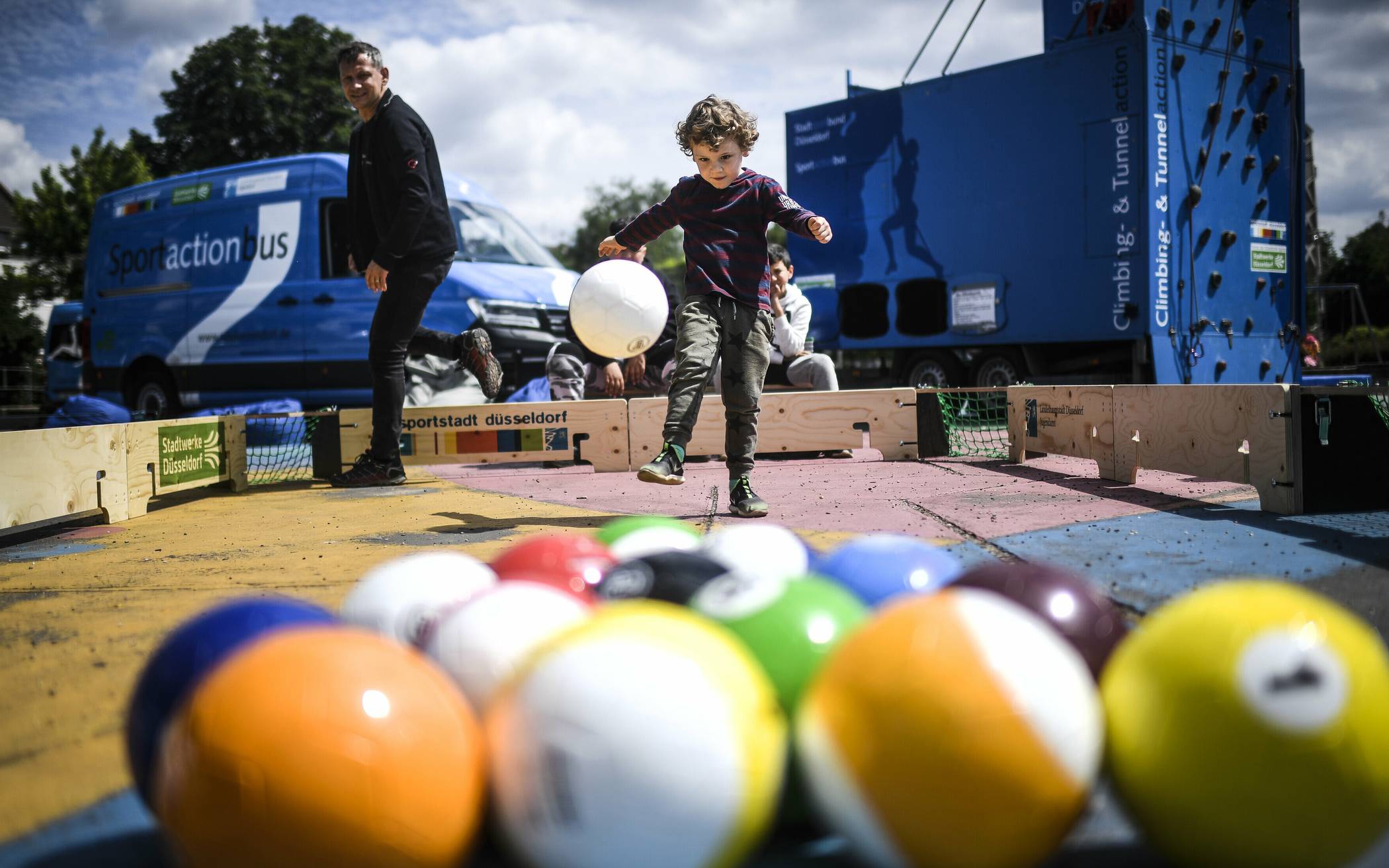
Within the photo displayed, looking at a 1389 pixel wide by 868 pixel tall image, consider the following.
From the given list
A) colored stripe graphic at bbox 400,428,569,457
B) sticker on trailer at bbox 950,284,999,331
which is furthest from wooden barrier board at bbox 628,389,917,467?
sticker on trailer at bbox 950,284,999,331

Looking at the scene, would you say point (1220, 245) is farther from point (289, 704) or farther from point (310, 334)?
point (289, 704)

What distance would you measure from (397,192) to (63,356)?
9755mm

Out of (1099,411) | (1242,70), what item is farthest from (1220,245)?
(1099,411)

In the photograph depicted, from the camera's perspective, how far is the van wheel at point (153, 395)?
11.5m

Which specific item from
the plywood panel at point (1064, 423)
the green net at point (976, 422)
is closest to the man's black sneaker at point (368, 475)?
the green net at point (976, 422)

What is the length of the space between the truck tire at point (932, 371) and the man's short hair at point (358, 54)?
7838mm

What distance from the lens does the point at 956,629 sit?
5.01ft

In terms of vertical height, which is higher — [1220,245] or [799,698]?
[1220,245]

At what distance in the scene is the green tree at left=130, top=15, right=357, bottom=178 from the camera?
119 feet

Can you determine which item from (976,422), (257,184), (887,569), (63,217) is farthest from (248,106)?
(887,569)

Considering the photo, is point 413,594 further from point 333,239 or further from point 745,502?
point 333,239

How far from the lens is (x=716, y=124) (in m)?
4.87

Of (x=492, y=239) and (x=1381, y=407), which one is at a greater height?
(x=492, y=239)

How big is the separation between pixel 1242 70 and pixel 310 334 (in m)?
10.2
